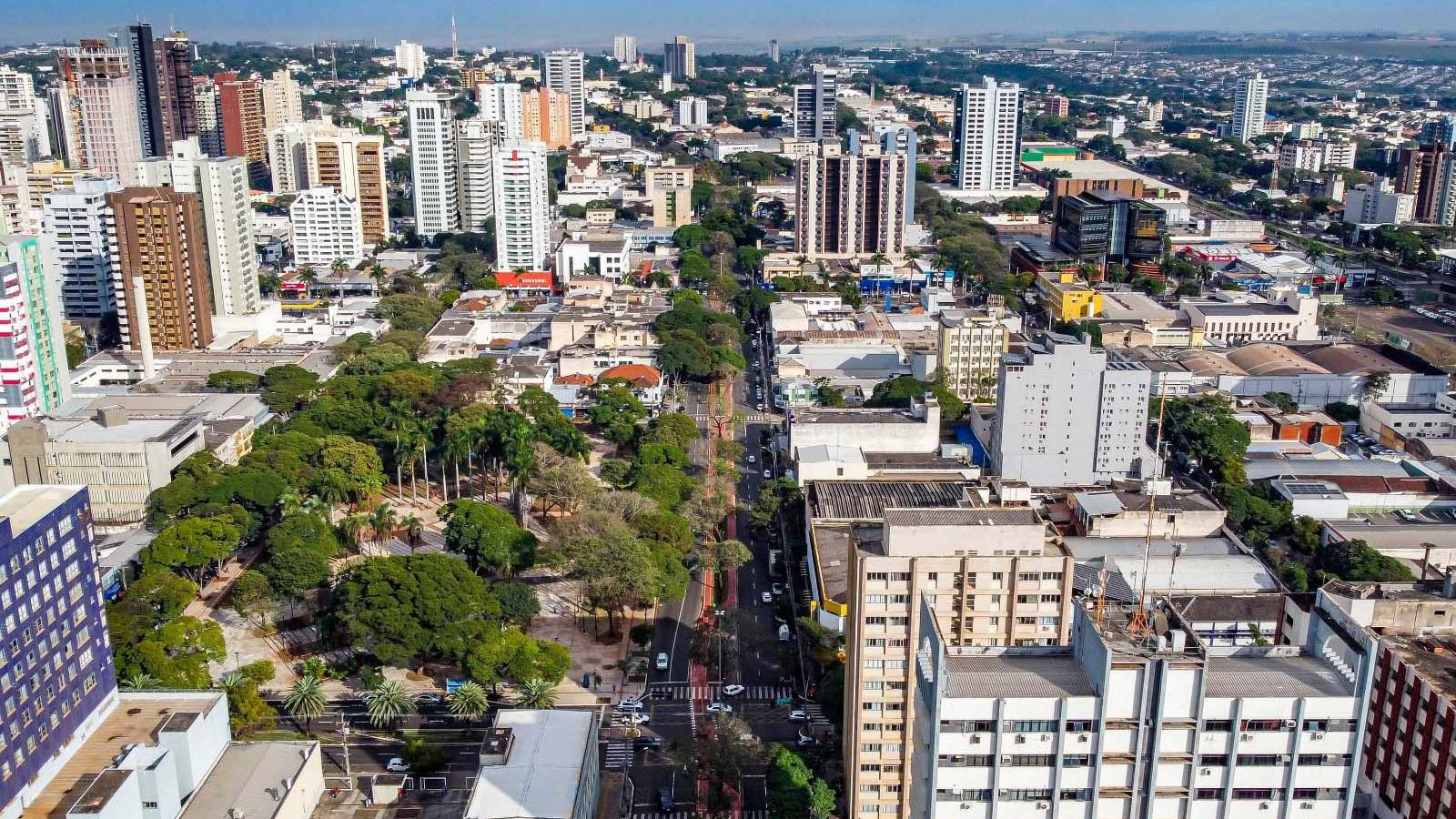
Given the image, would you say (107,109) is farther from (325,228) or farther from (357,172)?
(325,228)

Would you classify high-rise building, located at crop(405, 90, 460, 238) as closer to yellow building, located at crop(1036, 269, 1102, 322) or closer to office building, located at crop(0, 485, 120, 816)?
yellow building, located at crop(1036, 269, 1102, 322)

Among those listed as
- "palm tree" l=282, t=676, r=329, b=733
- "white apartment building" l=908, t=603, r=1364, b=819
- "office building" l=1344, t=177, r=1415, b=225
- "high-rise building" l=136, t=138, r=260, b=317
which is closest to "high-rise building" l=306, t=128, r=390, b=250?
"high-rise building" l=136, t=138, r=260, b=317

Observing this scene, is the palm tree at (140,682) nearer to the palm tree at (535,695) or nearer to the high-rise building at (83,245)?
the palm tree at (535,695)

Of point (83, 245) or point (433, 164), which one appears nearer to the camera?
point (83, 245)

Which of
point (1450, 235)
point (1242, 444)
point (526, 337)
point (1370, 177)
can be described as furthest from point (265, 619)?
point (1370, 177)

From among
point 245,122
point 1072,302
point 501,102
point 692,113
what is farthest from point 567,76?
point 1072,302

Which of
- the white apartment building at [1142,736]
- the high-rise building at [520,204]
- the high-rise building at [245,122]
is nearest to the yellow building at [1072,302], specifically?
the high-rise building at [520,204]
